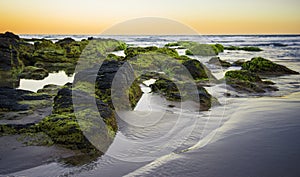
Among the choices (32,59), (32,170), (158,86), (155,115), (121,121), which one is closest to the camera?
(32,170)

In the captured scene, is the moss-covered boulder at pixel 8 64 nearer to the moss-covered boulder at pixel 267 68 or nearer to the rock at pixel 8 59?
the rock at pixel 8 59

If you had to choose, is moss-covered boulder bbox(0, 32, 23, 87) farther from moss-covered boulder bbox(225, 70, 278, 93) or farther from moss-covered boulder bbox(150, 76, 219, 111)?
moss-covered boulder bbox(225, 70, 278, 93)

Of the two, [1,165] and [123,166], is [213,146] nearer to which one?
[123,166]

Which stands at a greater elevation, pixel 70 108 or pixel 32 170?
pixel 70 108

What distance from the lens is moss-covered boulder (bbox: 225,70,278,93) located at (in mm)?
10145

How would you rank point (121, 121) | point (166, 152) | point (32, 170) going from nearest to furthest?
point (32, 170) < point (166, 152) < point (121, 121)

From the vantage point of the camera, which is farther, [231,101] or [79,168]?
[231,101]

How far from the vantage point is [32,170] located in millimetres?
3947

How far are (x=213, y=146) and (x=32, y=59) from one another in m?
19.8

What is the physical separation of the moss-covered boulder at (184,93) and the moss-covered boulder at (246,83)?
2.25m

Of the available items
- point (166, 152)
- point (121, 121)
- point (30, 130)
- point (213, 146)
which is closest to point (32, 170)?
point (30, 130)

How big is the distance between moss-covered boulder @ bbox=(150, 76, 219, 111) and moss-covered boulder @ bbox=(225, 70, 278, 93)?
2.25 meters

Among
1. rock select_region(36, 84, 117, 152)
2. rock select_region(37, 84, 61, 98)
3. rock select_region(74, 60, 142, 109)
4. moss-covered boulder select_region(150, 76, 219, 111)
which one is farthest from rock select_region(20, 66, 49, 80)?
rock select_region(36, 84, 117, 152)

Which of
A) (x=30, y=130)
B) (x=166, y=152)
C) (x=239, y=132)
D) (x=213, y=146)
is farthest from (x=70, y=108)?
(x=239, y=132)
